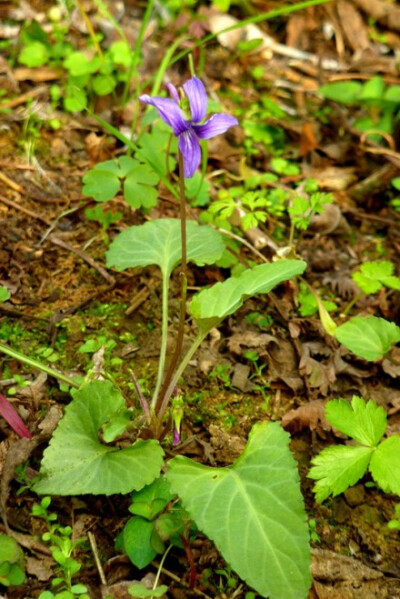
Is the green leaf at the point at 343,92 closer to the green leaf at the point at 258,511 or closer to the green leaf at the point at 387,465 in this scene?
the green leaf at the point at 387,465

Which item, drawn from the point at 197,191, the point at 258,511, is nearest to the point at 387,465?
the point at 258,511

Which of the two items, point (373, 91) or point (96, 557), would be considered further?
point (373, 91)

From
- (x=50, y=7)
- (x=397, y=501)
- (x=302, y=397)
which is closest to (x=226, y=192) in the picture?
(x=302, y=397)

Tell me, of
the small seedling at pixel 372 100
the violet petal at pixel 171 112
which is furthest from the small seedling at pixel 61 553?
the small seedling at pixel 372 100

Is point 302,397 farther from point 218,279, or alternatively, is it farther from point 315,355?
point 218,279

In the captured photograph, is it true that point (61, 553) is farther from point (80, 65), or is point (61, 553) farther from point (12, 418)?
point (80, 65)

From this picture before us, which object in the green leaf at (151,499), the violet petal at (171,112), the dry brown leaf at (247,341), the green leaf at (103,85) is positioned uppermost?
the violet petal at (171,112)

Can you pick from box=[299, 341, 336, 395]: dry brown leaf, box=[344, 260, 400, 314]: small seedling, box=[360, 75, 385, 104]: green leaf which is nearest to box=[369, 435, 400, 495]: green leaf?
box=[299, 341, 336, 395]: dry brown leaf

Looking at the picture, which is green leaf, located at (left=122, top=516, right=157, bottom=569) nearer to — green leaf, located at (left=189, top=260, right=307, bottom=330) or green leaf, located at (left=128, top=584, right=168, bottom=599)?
green leaf, located at (left=128, top=584, right=168, bottom=599)
